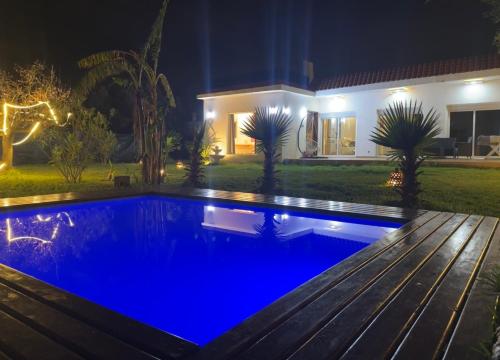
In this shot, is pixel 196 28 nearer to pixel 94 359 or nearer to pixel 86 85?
pixel 86 85

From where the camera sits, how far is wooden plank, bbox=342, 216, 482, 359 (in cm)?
218

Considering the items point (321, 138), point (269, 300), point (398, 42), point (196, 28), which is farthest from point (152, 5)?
point (269, 300)

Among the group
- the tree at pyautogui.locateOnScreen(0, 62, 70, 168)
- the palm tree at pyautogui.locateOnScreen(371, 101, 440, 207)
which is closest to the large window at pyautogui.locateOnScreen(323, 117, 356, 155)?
the palm tree at pyautogui.locateOnScreen(371, 101, 440, 207)

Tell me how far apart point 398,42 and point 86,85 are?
54.4ft

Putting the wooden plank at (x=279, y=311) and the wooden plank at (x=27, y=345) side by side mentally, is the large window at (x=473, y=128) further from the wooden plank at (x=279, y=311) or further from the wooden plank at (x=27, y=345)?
the wooden plank at (x=27, y=345)

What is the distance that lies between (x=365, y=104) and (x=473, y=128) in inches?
178

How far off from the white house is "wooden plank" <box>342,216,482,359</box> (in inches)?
513

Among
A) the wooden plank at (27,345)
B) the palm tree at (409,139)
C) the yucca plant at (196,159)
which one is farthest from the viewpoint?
the yucca plant at (196,159)

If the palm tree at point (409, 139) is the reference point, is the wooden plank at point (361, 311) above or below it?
below

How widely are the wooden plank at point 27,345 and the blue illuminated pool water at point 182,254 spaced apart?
1251 mm

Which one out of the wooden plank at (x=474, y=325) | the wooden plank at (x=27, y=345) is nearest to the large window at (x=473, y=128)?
the wooden plank at (x=474, y=325)

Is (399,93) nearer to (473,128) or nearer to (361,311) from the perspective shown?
(473,128)

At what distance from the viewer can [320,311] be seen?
2.69m

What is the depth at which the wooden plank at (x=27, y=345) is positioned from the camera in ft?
6.92
